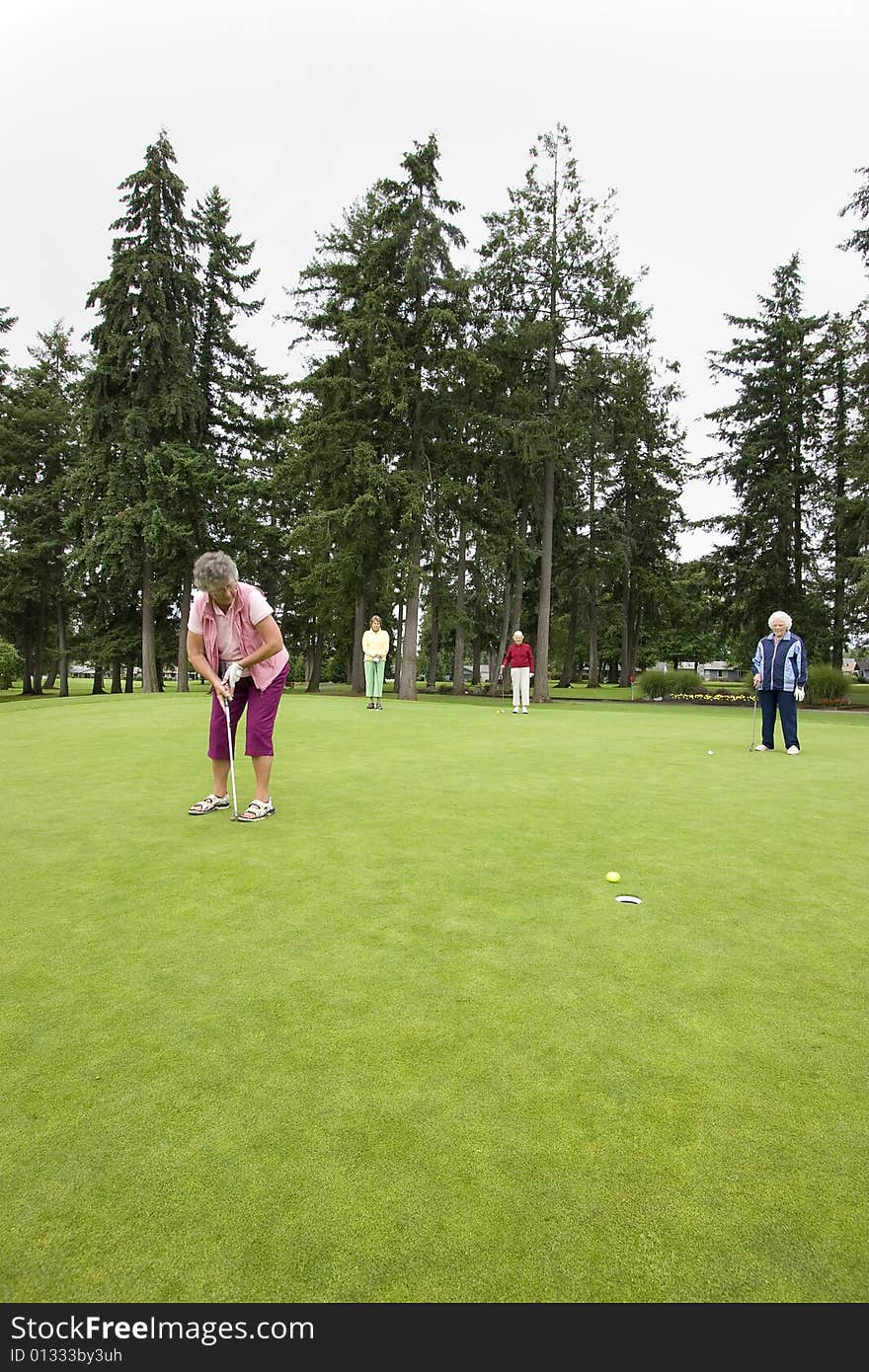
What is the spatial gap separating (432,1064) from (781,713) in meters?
10.4

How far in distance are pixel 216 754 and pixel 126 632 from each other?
3566 centimetres

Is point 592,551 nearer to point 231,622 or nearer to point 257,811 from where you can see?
point 231,622

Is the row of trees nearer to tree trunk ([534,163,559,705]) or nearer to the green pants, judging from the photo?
tree trunk ([534,163,559,705])

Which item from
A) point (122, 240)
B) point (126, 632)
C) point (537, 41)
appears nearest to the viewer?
point (537, 41)

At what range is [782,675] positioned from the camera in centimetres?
1106

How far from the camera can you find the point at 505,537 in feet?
96.6

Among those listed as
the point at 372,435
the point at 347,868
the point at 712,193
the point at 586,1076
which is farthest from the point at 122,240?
the point at 586,1076

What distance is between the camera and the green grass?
1.65 m

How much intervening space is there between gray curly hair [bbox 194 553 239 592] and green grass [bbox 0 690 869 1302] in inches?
73.5

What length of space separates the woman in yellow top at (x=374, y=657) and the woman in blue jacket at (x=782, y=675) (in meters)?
8.43

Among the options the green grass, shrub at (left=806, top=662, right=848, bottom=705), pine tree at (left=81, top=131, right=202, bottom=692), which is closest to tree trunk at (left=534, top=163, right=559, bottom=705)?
shrub at (left=806, top=662, right=848, bottom=705)

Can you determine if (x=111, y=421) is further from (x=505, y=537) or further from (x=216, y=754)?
(x=216, y=754)

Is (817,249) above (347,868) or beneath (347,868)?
above

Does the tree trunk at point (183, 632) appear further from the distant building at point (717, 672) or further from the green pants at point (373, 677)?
the distant building at point (717, 672)
